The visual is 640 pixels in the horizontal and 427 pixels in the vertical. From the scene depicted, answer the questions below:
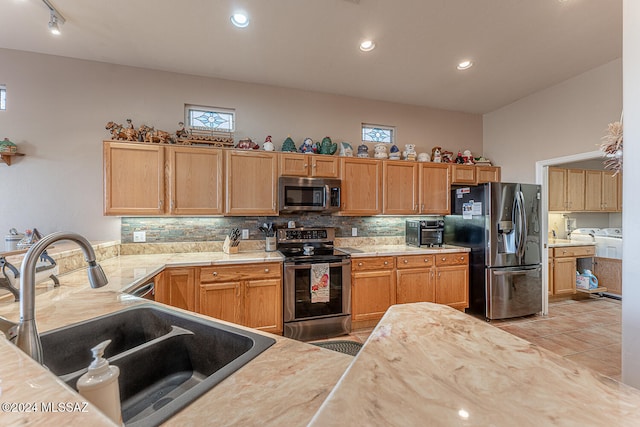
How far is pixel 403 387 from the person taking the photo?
0.55 meters

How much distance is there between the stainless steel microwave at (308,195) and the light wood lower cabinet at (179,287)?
1.18m

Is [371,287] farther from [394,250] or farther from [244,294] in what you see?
[244,294]

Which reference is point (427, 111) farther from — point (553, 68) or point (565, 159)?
point (565, 159)

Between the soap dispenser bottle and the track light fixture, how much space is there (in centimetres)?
299

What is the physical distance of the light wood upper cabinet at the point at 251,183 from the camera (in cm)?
293

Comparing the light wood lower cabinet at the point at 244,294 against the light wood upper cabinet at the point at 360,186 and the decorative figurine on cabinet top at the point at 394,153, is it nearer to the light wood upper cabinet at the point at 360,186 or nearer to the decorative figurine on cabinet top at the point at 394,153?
the light wood upper cabinet at the point at 360,186

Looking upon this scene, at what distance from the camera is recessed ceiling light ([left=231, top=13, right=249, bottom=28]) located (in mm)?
2191

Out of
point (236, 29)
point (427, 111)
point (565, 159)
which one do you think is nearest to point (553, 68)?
point (565, 159)

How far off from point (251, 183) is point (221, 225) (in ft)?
2.27

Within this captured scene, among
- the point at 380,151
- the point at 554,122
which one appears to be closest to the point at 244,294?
the point at 380,151

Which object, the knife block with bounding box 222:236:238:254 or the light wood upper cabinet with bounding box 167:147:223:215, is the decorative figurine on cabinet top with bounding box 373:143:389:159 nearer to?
the light wood upper cabinet with bounding box 167:147:223:215

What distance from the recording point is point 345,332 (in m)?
2.96

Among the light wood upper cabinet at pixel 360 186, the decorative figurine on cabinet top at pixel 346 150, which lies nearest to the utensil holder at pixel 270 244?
the light wood upper cabinet at pixel 360 186

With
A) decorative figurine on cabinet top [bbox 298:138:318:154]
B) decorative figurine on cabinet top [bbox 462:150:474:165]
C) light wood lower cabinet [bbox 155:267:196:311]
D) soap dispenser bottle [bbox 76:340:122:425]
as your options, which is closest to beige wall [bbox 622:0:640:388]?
soap dispenser bottle [bbox 76:340:122:425]
